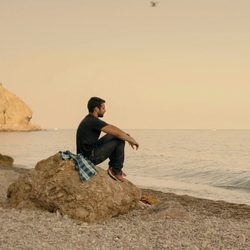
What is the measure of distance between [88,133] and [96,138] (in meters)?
0.26

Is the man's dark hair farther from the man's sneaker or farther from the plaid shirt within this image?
the man's sneaker

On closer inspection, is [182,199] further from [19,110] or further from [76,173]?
[19,110]

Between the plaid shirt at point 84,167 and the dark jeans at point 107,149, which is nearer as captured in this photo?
the plaid shirt at point 84,167

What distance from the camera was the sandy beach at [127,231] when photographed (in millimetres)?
8469

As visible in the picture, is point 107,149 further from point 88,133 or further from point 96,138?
point 88,133

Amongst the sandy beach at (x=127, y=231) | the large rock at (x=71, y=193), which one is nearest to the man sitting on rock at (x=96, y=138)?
the large rock at (x=71, y=193)

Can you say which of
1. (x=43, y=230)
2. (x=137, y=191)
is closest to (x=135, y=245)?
(x=43, y=230)

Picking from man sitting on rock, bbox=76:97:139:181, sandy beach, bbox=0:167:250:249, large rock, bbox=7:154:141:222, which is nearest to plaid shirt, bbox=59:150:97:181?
large rock, bbox=7:154:141:222

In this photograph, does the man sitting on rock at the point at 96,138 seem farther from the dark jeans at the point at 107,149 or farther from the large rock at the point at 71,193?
the large rock at the point at 71,193

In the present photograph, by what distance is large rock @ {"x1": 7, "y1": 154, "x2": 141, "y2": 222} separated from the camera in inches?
440

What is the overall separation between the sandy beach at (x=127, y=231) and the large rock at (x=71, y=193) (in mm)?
289

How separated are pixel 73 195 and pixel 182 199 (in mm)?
9567

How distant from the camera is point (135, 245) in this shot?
852 centimetres

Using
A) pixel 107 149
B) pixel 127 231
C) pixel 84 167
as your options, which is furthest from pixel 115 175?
pixel 127 231
